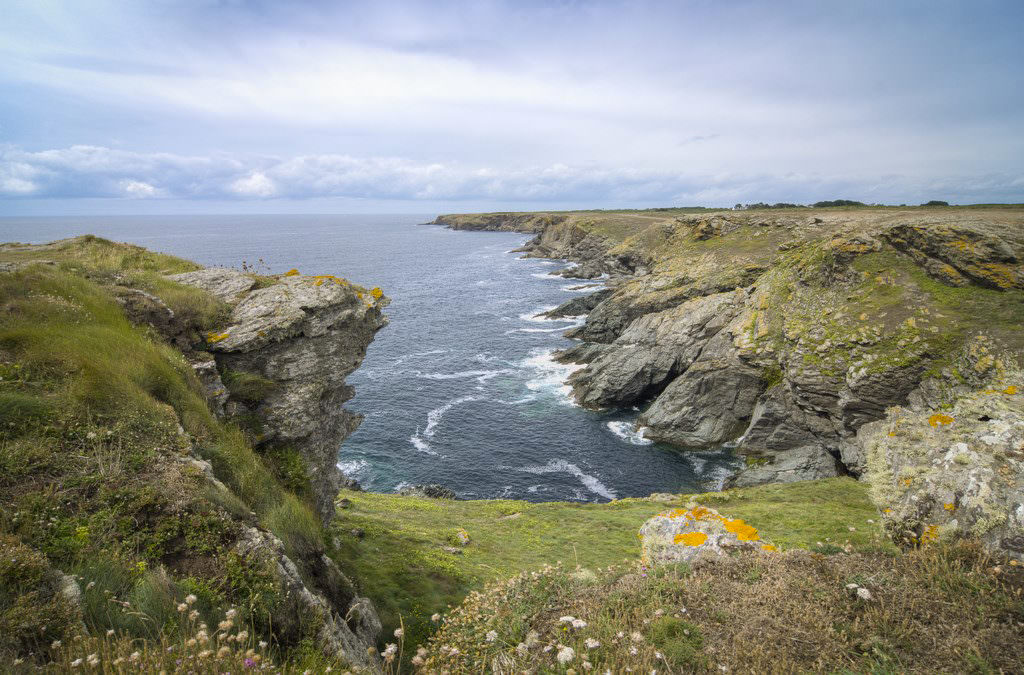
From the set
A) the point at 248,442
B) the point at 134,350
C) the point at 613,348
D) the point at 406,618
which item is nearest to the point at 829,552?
the point at 406,618

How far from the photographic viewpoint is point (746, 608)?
7.87 metres

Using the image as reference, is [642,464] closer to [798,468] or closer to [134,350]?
[798,468]

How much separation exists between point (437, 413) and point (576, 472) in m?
16.9

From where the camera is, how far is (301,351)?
1706 cm

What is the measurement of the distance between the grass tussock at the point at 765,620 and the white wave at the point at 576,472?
92.8 feet

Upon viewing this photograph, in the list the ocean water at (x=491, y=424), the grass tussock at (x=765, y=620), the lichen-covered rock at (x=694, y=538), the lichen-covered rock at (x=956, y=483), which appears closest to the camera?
the grass tussock at (x=765, y=620)

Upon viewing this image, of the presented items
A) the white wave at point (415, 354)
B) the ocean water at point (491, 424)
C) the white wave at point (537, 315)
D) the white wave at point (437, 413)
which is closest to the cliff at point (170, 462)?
the ocean water at point (491, 424)

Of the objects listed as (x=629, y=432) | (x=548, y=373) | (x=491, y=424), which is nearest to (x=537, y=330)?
(x=548, y=373)

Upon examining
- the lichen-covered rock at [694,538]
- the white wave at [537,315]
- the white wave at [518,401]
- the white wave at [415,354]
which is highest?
the lichen-covered rock at [694,538]

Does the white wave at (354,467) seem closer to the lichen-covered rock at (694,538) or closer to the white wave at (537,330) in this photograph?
the lichen-covered rock at (694,538)

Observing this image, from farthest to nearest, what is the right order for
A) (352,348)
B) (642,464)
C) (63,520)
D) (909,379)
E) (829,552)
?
(642,464), (909,379), (352,348), (829,552), (63,520)

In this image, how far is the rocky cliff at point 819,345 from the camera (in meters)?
34.9

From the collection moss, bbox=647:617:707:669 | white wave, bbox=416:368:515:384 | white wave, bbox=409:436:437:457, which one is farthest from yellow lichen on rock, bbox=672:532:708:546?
white wave, bbox=416:368:515:384

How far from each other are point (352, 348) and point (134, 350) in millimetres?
7606
